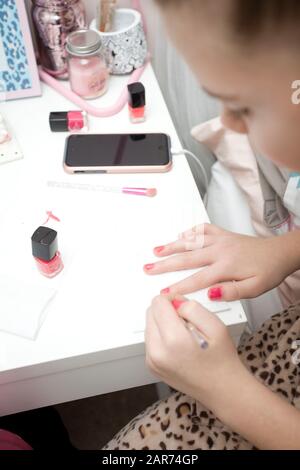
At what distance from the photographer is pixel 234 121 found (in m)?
0.48

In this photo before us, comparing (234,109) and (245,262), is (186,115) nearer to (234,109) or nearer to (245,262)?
(245,262)

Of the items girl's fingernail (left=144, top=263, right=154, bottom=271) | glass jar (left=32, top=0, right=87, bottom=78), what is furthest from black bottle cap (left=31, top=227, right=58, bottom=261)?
glass jar (left=32, top=0, right=87, bottom=78)

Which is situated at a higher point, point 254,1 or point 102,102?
point 254,1

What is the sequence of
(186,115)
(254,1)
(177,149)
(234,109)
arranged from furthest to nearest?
(186,115) < (177,149) < (234,109) < (254,1)

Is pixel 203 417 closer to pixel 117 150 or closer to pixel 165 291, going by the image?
pixel 165 291

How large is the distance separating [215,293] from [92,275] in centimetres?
16

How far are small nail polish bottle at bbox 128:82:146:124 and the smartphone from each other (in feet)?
0.14

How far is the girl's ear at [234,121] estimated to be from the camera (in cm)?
47

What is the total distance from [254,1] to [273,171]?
516mm

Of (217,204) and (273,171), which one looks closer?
(273,171)

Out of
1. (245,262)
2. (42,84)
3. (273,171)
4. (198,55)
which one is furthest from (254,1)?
(42,84)

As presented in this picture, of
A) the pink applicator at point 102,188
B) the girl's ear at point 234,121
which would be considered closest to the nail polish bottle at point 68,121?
the pink applicator at point 102,188

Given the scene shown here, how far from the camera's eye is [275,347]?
680 millimetres

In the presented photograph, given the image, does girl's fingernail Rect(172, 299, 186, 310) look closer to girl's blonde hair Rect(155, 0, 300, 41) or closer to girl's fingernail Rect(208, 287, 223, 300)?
girl's fingernail Rect(208, 287, 223, 300)
